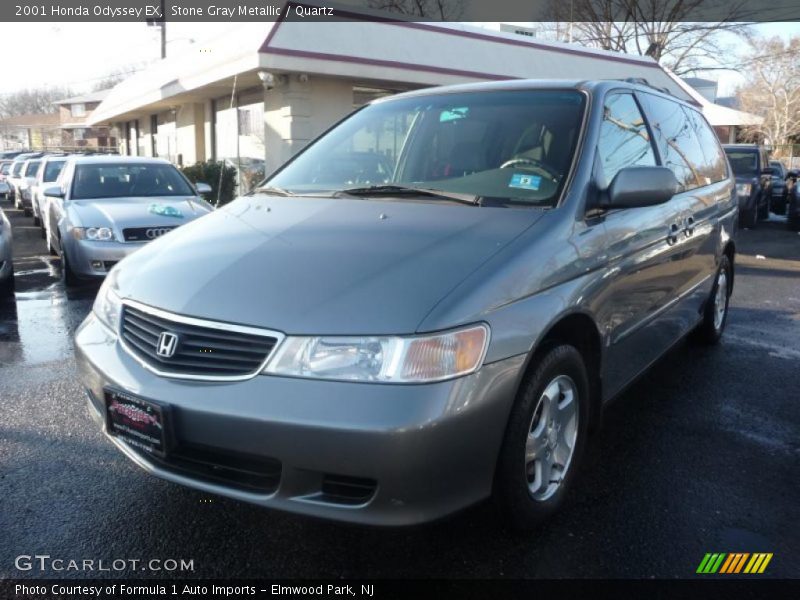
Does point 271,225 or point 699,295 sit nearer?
point 271,225

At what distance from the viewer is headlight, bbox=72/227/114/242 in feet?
23.9

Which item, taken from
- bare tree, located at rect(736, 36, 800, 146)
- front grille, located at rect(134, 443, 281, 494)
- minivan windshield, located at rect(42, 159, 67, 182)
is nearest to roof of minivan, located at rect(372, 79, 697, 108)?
front grille, located at rect(134, 443, 281, 494)

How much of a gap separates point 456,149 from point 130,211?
5.29m

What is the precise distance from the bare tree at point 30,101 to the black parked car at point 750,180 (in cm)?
10282

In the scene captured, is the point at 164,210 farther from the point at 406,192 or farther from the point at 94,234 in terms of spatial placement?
the point at 406,192

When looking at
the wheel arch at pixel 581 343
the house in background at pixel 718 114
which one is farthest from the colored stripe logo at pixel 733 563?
the house in background at pixel 718 114

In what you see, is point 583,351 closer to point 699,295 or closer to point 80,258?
point 699,295

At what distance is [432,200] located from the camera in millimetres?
3203

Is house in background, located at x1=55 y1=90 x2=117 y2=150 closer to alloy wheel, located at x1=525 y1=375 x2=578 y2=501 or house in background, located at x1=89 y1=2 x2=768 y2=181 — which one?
house in background, located at x1=89 y1=2 x2=768 y2=181

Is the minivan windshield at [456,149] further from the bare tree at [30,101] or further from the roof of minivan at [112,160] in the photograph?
the bare tree at [30,101]

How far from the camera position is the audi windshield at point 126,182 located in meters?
8.59

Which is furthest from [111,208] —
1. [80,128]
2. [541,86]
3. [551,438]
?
[80,128]

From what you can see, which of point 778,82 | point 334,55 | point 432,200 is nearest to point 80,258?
point 432,200

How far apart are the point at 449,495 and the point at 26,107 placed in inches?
4550
